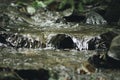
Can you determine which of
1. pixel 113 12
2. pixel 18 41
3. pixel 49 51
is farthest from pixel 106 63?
pixel 113 12

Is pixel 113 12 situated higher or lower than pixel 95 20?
higher

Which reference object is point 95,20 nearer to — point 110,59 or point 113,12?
point 113,12

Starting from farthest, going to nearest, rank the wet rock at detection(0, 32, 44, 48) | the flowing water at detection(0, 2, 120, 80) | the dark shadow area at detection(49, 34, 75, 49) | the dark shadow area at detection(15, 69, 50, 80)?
the wet rock at detection(0, 32, 44, 48)
the dark shadow area at detection(49, 34, 75, 49)
the flowing water at detection(0, 2, 120, 80)
the dark shadow area at detection(15, 69, 50, 80)

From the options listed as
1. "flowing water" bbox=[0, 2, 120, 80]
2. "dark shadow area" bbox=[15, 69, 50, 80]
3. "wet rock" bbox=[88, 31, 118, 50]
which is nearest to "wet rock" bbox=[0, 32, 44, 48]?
"flowing water" bbox=[0, 2, 120, 80]

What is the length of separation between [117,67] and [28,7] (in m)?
4.94

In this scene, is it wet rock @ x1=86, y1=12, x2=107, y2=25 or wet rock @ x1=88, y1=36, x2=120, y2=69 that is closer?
wet rock @ x1=88, y1=36, x2=120, y2=69

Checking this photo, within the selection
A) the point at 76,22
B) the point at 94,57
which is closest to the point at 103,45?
the point at 94,57

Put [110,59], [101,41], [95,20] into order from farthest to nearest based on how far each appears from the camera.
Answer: [95,20] → [101,41] → [110,59]

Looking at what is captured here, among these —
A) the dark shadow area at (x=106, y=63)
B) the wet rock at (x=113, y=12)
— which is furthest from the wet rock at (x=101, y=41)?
the wet rock at (x=113, y=12)

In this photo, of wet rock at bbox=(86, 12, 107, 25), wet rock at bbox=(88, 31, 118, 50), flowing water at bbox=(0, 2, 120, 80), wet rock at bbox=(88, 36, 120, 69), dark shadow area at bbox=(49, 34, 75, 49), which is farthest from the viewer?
wet rock at bbox=(86, 12, 107, 25)

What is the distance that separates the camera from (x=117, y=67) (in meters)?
6.90

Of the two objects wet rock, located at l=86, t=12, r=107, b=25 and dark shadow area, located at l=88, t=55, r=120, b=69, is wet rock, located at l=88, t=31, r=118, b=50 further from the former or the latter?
wet rock, located at l=86, t=12, r=107, b=25

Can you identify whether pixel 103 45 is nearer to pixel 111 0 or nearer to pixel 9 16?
pixel 111 0

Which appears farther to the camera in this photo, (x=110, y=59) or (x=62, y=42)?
(x=62, y=42)
